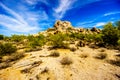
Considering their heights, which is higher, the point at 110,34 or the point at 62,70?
the point at 110,34

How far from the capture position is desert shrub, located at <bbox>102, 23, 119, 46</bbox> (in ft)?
58.6

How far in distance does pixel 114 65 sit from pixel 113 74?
163cm

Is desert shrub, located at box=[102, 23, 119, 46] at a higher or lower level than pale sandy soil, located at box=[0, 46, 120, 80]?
higher

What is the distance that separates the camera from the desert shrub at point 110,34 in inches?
703

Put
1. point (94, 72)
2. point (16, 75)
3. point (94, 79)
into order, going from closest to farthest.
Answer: point (94, 79) → point (94, 72) → point (16, 75)

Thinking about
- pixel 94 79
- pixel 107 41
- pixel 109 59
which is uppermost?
pixel 107 41

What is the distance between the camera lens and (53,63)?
11.6m

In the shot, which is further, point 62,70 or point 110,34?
point 110,34

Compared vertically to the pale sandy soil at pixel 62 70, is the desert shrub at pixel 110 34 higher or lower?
A: higher

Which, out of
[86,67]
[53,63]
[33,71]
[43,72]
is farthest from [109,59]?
[33,71]

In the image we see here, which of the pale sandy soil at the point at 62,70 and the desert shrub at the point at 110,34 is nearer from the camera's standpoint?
the pale sandy soil at the point at 62,70

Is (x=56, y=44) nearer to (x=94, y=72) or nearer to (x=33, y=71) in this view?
(x=33, y=71)

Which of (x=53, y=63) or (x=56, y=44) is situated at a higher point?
(x=56, y=44)

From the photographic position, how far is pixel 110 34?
18188mm
